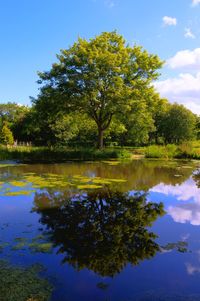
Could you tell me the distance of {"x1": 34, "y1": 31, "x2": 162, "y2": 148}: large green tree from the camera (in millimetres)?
24250

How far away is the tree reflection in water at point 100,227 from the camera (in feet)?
16.6

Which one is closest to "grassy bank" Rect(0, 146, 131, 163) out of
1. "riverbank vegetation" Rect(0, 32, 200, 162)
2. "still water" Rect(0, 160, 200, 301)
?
"riverbank vegetation" Rect(0, 32, 200, 162)

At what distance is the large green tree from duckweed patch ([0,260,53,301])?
20.6 metres

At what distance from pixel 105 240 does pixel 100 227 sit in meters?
0.81

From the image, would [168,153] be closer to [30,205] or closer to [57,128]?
[57,128]

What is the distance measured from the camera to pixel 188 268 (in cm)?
479

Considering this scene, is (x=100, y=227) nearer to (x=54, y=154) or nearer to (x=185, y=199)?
(x=185, y=199)

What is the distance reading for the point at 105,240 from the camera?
→ 19.4ft

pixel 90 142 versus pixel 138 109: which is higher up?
pixel 138 109

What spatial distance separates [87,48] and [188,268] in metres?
23.5

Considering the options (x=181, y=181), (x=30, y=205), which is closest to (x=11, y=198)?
(x=30, y=205)

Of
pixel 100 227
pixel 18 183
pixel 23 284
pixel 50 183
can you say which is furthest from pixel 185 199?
pixel 23 284

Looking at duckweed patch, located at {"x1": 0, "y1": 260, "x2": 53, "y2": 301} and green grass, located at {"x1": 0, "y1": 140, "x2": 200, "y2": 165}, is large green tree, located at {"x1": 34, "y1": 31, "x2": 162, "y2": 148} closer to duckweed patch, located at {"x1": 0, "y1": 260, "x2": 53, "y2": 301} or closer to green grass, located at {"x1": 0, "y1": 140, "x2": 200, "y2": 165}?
green grass, located at {"x1": 0, "y1": 140, "x2": 200, "y2": 165}

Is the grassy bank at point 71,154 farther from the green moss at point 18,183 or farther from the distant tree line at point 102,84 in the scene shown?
the green moss at point 18,183
